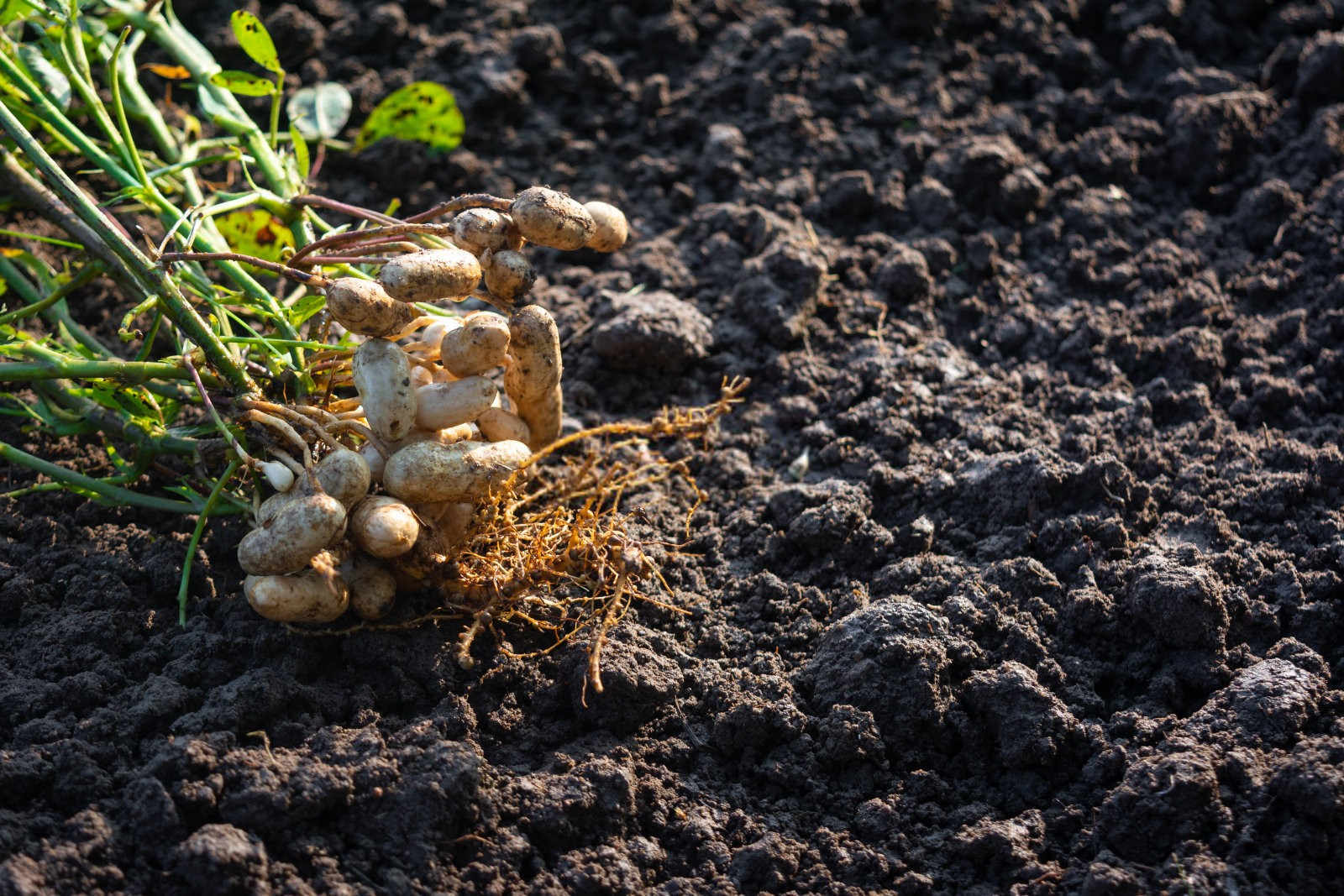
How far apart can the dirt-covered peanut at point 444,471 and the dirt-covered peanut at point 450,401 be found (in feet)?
0.15

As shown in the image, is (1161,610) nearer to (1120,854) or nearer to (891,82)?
(1120,854)

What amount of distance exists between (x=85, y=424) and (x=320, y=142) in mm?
862

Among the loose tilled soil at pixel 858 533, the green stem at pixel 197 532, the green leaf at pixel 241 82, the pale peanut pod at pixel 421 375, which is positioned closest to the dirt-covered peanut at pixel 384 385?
the pale peanut pod at pixel 421 375

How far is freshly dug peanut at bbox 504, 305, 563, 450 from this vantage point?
66.5 inches

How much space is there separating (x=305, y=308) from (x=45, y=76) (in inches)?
31.6

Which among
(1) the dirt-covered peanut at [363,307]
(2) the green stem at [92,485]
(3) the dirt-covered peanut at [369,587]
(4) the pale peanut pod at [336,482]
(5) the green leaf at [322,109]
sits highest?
(1) the dirt-covered peanut at [363,307]

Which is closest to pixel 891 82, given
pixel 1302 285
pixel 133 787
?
pixel 1302 285

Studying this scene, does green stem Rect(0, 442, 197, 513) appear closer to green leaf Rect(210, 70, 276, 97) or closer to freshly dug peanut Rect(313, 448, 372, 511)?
freshly dug peanut Rect(313, 448, 372, 511)

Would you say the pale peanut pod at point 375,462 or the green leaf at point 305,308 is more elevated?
the green leaf at point 305,308

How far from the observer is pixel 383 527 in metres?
1.52

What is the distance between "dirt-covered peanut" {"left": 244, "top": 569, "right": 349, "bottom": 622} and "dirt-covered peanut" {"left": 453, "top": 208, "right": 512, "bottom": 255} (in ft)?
1.64

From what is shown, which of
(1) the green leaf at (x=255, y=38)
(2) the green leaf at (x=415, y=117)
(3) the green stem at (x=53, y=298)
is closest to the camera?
(3) the green stem at (x=53, y=298)

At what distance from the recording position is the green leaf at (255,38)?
192 cm

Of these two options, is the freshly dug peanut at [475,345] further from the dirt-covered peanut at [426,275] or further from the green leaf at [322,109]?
the green leaf at [322,109]
